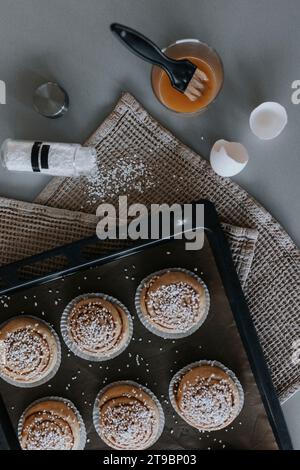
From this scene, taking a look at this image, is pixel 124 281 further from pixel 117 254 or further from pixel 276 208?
pixel 276 208

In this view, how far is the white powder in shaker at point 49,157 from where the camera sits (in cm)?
149

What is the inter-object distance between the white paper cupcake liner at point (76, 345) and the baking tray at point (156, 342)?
2 centimetres

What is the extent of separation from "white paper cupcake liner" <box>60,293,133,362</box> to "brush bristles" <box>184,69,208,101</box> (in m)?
0.55

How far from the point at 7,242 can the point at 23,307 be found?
18 centimetres

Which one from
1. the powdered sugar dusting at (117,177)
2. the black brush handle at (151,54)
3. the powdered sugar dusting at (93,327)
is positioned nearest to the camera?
the black brush handle at (151,54)

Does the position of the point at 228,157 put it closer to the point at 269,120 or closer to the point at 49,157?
the point at 269,120

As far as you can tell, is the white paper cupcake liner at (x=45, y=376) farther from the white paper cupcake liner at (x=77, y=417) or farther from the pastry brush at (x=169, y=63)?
the pastry brush at (x=169, y=63)

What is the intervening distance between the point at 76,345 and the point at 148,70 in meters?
0.74

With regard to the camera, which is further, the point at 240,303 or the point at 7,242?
the point at 7,242

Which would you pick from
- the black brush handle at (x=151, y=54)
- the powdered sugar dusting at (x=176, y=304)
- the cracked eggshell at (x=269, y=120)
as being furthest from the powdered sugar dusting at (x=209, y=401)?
the black brush handle at (x=151, y=54)

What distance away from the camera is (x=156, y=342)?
1.49m
